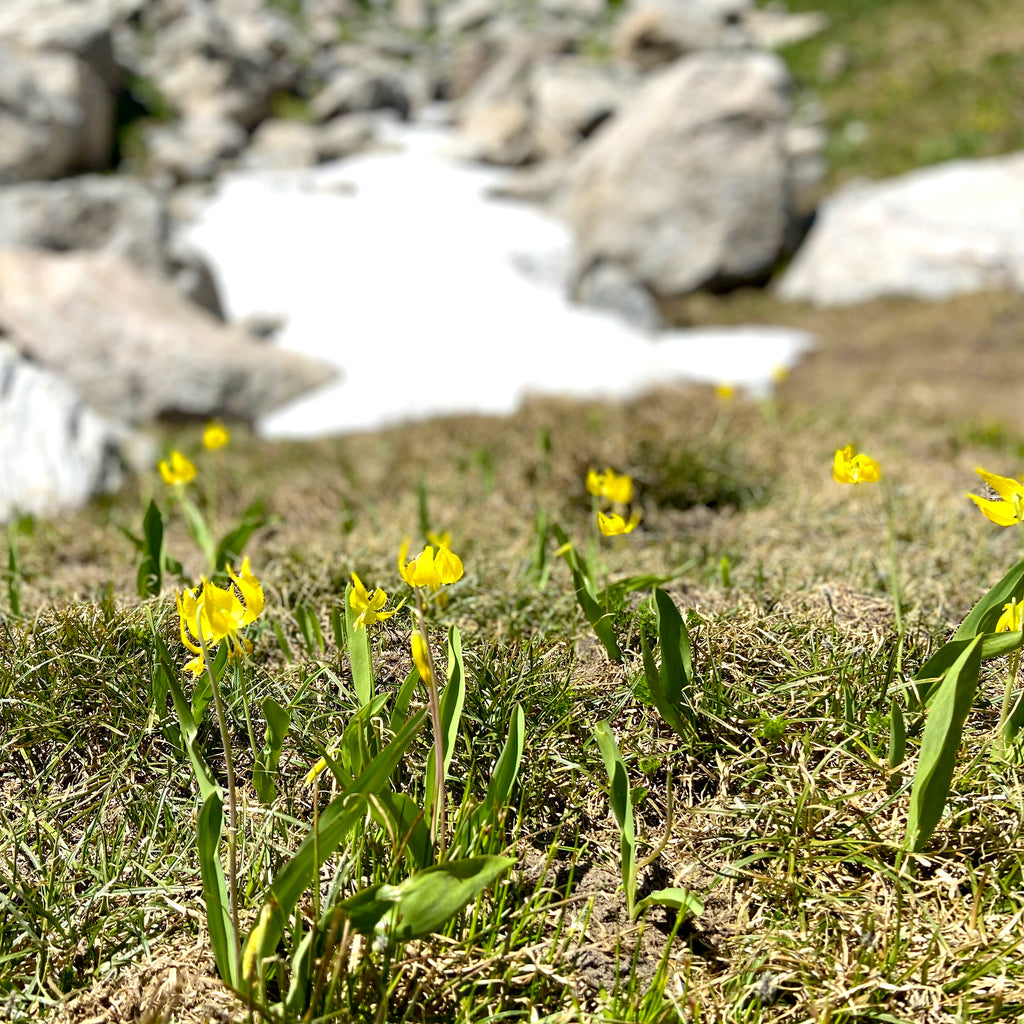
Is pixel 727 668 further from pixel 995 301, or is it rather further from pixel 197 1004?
pixel 995 301

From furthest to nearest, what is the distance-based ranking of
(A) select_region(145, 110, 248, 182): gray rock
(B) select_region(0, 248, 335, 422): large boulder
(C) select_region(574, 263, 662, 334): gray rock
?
(A) select_region(145, 110, 248, 182): gray rock → (C) select_region(574, 263, 662, 334): gray rock → (B) select_region(0, 248, 335, 422): large boulder

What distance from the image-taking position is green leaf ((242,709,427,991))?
A: 3.35 ft

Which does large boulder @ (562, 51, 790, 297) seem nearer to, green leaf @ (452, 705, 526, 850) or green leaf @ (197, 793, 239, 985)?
green leaf @ (452, 705, 526, 850)

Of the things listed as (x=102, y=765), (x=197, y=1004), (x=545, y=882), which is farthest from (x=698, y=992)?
(x=102, y=765)

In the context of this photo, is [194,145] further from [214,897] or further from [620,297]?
[214,897]

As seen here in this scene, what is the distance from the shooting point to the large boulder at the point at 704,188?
10.1m

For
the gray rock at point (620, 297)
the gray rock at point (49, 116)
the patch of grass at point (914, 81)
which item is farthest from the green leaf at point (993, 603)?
the patch of grass at point (914, 81)

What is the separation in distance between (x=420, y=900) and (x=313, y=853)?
154mm

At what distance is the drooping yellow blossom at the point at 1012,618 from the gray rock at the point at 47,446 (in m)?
3.60

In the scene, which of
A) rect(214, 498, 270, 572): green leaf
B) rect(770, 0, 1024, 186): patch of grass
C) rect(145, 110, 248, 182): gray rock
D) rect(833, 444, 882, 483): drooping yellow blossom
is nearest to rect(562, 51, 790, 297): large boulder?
rect(770, 0, 1024, 186): patch of grass

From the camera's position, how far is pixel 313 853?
1.06 meters

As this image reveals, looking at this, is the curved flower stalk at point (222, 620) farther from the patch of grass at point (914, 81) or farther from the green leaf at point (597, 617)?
the patch of grass at point (914, 81)

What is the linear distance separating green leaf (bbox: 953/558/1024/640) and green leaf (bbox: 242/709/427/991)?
96 cm

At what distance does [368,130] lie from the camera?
14469 mm
